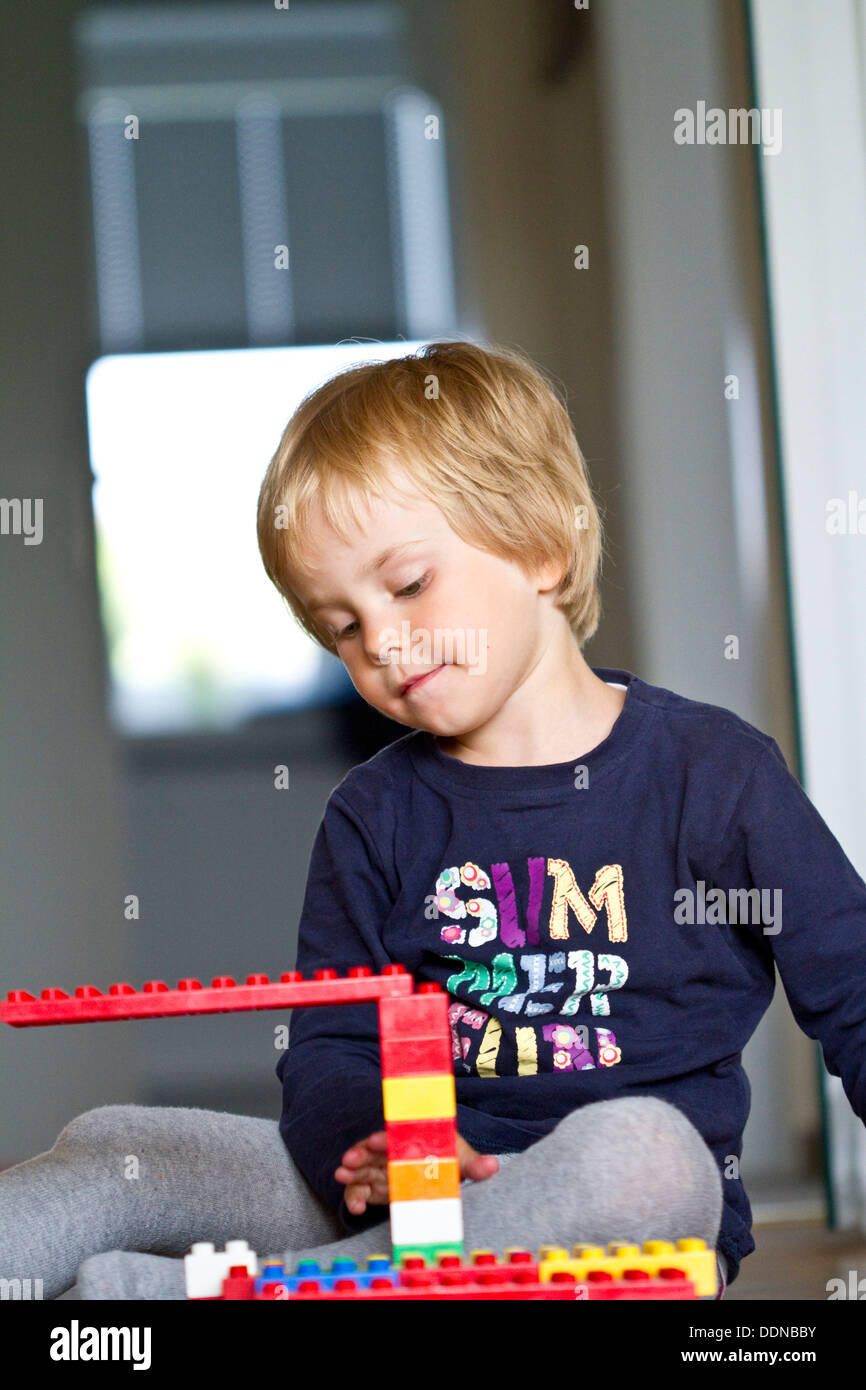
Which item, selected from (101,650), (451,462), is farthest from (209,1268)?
(101,650)

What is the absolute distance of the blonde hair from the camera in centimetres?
97

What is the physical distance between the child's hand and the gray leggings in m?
0.03

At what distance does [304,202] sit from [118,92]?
1.06 feet

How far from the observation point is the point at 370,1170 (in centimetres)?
77

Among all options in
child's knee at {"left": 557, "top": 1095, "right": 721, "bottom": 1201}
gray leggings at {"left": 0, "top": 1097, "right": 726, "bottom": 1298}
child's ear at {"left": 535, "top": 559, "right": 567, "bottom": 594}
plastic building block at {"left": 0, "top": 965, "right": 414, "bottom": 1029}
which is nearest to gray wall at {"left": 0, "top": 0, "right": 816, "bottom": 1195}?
child's ear at {"left": 535, "top": 559, "right": 567, "bottom": 594}

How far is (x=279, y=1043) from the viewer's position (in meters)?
1.98

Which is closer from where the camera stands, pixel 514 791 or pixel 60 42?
pixel 514 791

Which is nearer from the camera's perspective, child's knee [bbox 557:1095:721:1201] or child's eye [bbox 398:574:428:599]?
child's knee [bbox 557:1095:721:1201]

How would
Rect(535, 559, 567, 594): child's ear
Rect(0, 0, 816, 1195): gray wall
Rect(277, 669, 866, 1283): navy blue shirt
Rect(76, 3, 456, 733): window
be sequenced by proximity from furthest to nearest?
Rect(76, 3, 456, 733): window
Rect(0, 0, 816, 1195): gray wall
Rect(535, 559, 567, 594): child's ear
Rect(277, 669, 866, 1283): navy blue shirt

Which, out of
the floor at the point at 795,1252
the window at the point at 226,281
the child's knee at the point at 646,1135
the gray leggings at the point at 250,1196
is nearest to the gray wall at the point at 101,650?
the window at the point at 226,281

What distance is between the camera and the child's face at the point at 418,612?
0.94 meters

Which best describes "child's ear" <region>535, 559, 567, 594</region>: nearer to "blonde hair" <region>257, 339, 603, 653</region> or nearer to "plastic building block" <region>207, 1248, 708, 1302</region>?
"blonde hair" <region>257, 339, 603, 653</region>
